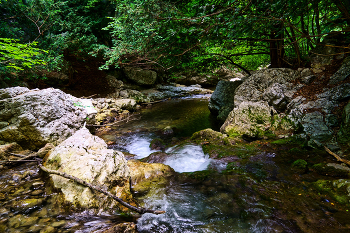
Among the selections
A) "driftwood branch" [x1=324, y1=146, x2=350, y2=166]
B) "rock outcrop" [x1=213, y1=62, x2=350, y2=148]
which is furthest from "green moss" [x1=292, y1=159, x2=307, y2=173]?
"rock outcrop" [x1=213, y1=62, x2=350, y2=148]

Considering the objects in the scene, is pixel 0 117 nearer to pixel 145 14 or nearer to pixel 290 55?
pixel 145 14

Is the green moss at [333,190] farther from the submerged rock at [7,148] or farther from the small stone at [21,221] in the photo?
the submerged rock at [7,148]

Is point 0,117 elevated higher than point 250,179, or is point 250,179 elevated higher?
point 0,117

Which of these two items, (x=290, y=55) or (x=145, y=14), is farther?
(x=290, y=55)

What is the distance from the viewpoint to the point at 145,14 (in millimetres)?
3785

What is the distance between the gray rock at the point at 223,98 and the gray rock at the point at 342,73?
4.45 m

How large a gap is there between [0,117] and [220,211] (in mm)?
6638

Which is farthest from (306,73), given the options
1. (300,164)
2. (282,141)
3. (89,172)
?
(89,172)

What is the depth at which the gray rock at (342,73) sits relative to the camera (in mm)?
5508

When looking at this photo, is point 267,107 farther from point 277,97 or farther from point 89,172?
point 89,172

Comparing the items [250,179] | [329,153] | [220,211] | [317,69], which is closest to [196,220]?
[220,211]

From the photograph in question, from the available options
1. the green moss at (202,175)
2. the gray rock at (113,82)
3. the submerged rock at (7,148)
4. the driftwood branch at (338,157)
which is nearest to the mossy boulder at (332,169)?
the driftwood branch at (338,157)

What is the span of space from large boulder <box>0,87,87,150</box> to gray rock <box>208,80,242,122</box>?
7.84 metres

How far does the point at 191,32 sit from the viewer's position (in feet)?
12.7
